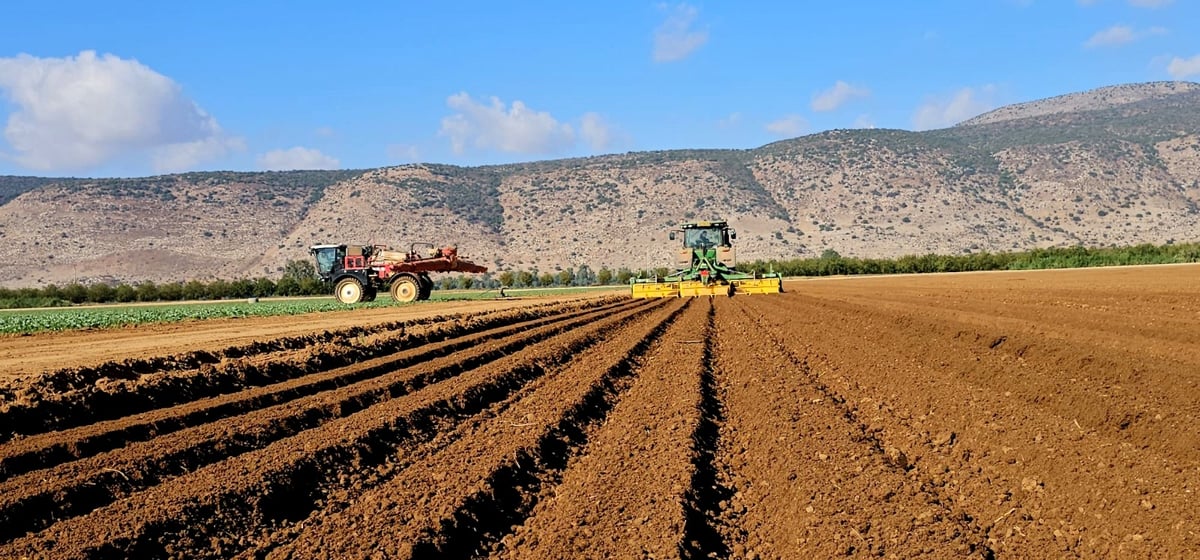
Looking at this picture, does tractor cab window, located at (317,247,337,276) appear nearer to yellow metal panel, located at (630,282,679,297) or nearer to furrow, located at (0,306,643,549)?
yellow metal panel, located at (630,282,679,297)

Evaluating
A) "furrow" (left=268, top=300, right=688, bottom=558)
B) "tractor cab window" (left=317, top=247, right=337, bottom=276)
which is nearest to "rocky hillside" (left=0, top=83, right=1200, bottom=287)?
"tractor cab window" (left=317, top=247, right=337, bottom=276)

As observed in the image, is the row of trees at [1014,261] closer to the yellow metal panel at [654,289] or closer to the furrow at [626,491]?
the yellow metal panel at [654,289]

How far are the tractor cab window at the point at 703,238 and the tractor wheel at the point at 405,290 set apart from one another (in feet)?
32.3

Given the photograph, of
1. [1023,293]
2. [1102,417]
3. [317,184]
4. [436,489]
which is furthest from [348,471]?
[317,184]

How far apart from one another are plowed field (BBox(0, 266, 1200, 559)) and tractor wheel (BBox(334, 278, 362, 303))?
1939 cm

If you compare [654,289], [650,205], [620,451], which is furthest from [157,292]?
[650,205]

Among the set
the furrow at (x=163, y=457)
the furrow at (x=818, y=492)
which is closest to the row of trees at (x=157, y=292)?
the furrow at (x=163, y=457)

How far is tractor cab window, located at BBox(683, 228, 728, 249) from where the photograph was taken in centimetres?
3434

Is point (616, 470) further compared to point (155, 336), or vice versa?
point (155, 336)

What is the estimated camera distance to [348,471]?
707 cm

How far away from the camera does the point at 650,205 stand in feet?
366

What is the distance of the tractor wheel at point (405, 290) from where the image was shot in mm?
33656

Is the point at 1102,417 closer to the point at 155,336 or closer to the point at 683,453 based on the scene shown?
the point at 683,453

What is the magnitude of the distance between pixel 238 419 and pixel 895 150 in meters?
123
